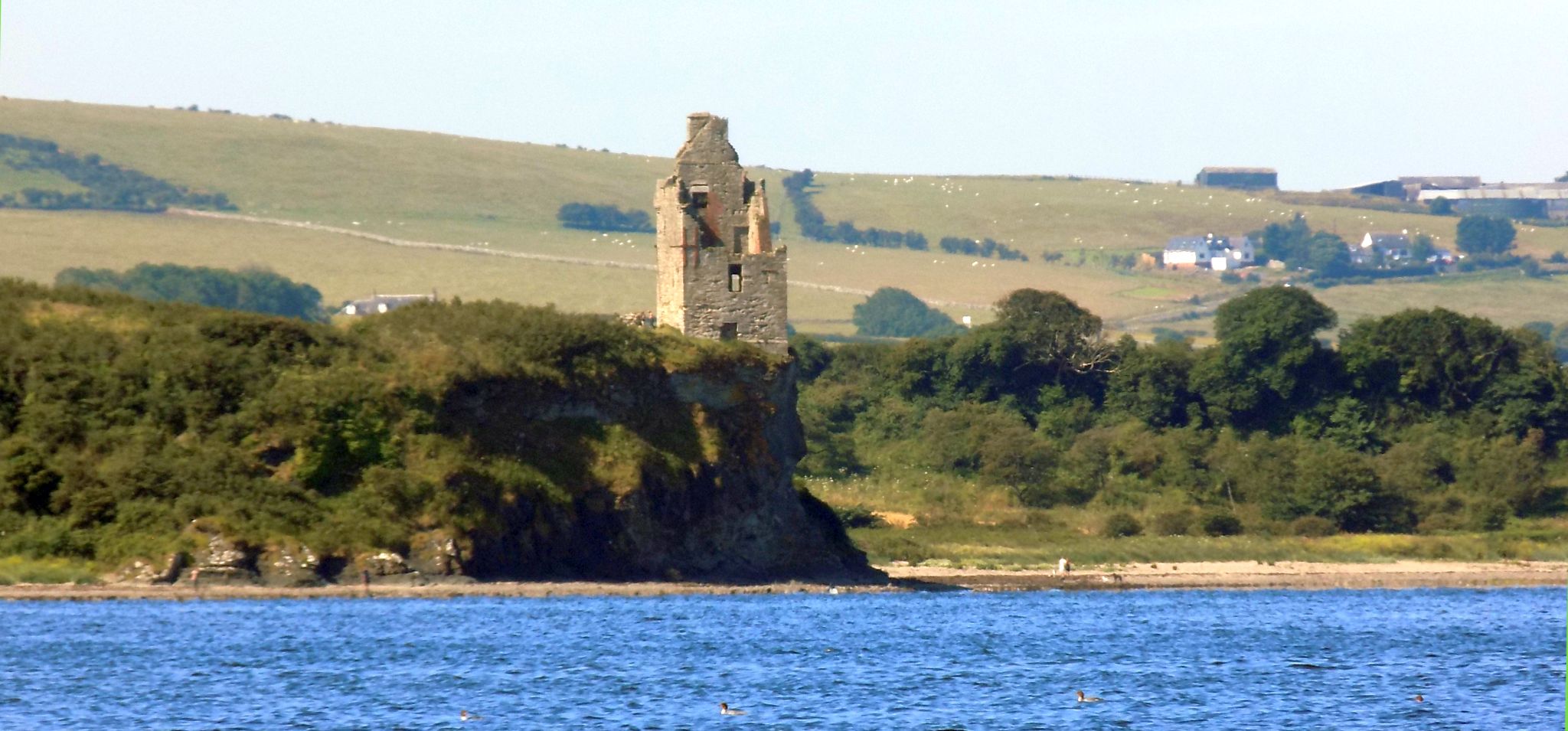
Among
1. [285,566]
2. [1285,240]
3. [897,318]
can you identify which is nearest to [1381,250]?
[1285,240]

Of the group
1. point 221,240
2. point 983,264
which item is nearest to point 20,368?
point 221,240

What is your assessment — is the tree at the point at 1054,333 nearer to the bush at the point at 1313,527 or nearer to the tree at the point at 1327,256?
the bush at the point at 1313,527

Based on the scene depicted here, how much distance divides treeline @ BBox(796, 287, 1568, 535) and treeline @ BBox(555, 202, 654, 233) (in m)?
77.0

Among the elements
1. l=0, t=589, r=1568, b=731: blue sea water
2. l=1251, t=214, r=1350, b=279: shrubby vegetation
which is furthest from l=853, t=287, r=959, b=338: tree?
l=0, t=589, r=1568, b=731: blue sea water

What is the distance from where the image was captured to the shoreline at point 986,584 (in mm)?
44312

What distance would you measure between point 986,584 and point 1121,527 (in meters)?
14.0

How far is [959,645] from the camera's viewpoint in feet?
134

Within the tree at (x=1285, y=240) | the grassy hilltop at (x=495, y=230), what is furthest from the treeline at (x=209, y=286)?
the tree at (x=1285, y=240)

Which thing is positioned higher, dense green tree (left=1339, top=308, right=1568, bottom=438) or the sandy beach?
dense green tree (left=1339, top=308, right=1568, bottom=438)

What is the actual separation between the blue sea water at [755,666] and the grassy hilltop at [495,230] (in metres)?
82.6

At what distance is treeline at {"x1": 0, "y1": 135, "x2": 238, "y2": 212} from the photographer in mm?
148625

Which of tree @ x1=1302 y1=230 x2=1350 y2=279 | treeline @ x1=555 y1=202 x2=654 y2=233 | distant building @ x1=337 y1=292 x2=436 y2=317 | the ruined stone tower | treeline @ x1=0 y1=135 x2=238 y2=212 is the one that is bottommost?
distant building @ x1=337 y1=292 x2=436 y2=317

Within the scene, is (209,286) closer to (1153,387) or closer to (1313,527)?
(1153,387)

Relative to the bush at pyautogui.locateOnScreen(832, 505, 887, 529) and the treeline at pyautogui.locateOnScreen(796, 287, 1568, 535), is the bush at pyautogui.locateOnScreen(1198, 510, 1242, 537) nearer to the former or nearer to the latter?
the treeline at pyautogui.locateOnScreen(796, 287, 1568, 535)
